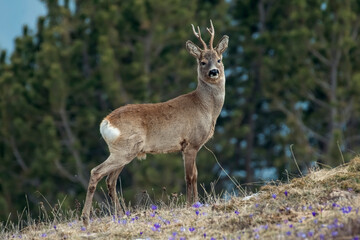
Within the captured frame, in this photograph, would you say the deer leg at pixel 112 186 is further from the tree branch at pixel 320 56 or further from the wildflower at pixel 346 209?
the tree branch at pixel 320 56

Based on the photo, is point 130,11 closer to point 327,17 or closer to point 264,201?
point 327,17

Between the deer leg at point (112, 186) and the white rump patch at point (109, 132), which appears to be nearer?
the white rump patch at point (109, 132)

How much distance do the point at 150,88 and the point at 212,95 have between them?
18637mm

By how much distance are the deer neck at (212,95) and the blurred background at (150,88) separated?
14971mm

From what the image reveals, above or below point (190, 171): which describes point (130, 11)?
above

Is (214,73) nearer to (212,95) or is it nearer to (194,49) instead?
(212,95)

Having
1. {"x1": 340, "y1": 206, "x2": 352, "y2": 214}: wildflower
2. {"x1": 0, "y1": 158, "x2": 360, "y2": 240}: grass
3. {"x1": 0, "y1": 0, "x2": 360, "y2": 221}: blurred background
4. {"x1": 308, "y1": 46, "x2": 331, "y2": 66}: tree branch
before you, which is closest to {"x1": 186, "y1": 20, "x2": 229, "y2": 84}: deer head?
{"x1": 0, "y1": 158, "x2": 360, "y2": 240}: grass

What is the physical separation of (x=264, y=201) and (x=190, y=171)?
A: 2.03 metres

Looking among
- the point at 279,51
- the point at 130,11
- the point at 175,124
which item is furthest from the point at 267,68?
the point at 175,124

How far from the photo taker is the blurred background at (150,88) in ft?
86.4

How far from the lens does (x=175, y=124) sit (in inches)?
358

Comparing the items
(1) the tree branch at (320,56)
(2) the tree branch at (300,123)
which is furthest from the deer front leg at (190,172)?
(1) the tree branch at (320,56)

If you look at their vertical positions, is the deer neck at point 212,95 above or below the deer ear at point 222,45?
below

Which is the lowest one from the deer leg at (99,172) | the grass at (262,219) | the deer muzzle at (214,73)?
the grass at (262,219)
